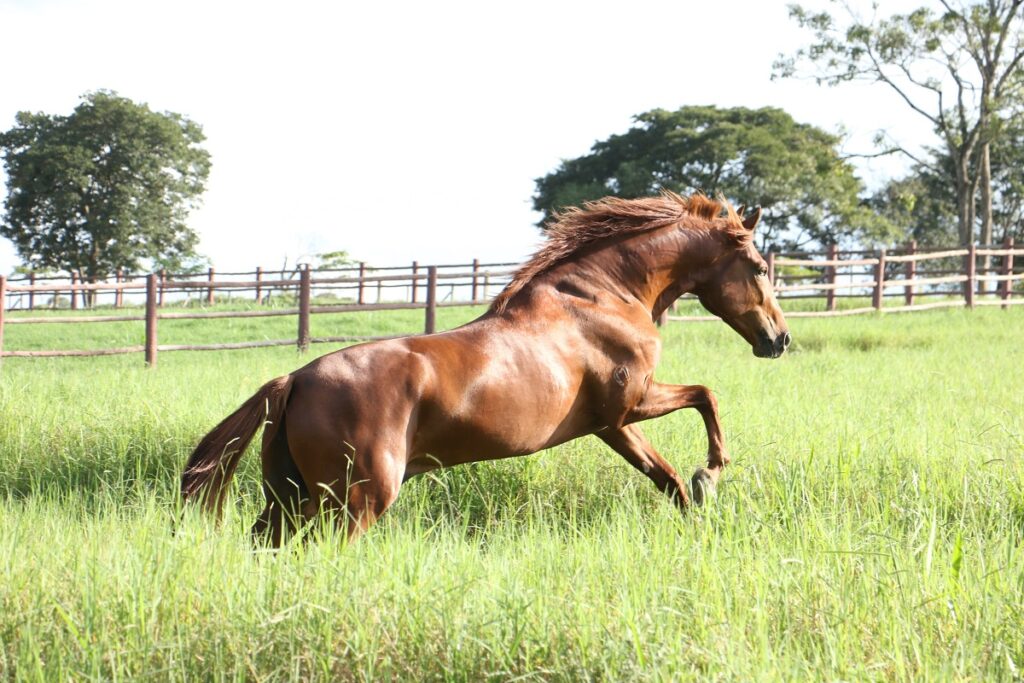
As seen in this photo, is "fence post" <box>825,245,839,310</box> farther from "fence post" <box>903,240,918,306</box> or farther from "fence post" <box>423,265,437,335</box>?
"fence post" <box>423,265,437,335</box>

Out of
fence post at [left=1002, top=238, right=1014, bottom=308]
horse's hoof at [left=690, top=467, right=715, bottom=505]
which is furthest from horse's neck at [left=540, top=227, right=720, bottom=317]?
fence post at [left=1002, top=238, right=1014, bottom=308]

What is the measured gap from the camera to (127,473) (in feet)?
19.9

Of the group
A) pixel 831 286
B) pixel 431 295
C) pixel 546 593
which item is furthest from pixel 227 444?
pixel 831 286

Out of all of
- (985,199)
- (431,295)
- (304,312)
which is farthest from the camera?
(985,199)

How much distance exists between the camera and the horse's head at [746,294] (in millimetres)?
5117

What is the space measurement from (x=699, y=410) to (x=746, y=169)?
30.9 m

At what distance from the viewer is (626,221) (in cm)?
508

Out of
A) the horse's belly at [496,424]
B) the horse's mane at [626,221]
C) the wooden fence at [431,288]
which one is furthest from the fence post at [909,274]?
the horse's belly at [496,424]

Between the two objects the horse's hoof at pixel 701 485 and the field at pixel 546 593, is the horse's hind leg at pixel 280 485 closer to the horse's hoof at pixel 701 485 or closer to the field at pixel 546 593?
the field at pixel 546 593

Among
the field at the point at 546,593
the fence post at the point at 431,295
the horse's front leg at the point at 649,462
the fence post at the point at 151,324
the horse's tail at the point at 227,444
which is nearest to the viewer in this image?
the field at the point at 546,593

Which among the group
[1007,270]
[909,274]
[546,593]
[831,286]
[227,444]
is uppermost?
[1007,270]

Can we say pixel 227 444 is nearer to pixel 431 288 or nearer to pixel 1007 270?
pixel 431 288

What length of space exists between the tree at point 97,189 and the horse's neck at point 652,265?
112 ft

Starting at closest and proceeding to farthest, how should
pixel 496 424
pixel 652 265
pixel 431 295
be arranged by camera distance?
pixel 496 424 < pixel 652 265 < pixel 431 295
